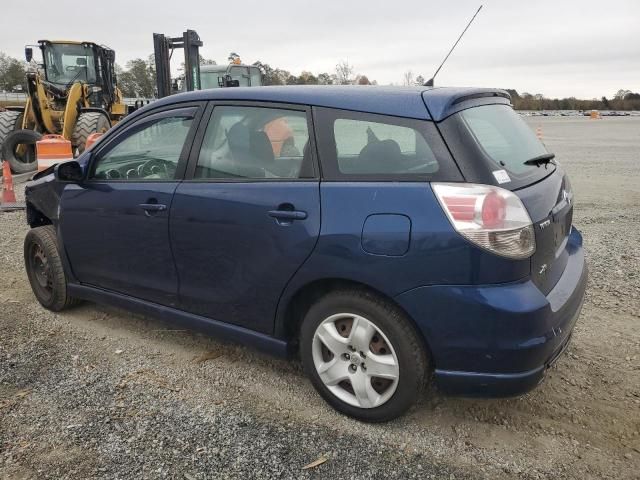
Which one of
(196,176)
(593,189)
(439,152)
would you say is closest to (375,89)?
(439,152)

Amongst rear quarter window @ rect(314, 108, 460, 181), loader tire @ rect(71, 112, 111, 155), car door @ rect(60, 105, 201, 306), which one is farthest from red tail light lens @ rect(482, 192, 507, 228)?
loader tire @ rect(71, 112, 111, 155)

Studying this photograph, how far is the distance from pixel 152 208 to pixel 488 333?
6.93ft

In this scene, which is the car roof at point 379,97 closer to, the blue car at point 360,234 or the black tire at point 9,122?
the blue car at point 360,234

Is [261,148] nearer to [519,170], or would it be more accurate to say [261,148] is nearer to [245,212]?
[245,212]

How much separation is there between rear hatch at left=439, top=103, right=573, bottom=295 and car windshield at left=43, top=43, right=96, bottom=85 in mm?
13432

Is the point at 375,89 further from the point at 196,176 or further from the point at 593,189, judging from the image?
the point at 593,189

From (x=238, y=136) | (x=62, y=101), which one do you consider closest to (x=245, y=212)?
(x=238, y=136)

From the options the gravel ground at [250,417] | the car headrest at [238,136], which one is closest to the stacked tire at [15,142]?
the gravel ground at [250,417]

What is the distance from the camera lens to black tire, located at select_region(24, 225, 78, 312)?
425 cm

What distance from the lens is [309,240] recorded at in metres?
2.75

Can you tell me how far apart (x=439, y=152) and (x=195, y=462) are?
6.04ft

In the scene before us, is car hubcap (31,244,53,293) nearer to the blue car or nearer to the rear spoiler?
the blue car

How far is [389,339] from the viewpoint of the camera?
8.70ft

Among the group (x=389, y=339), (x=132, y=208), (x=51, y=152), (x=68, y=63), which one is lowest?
(x=389, y=339)
